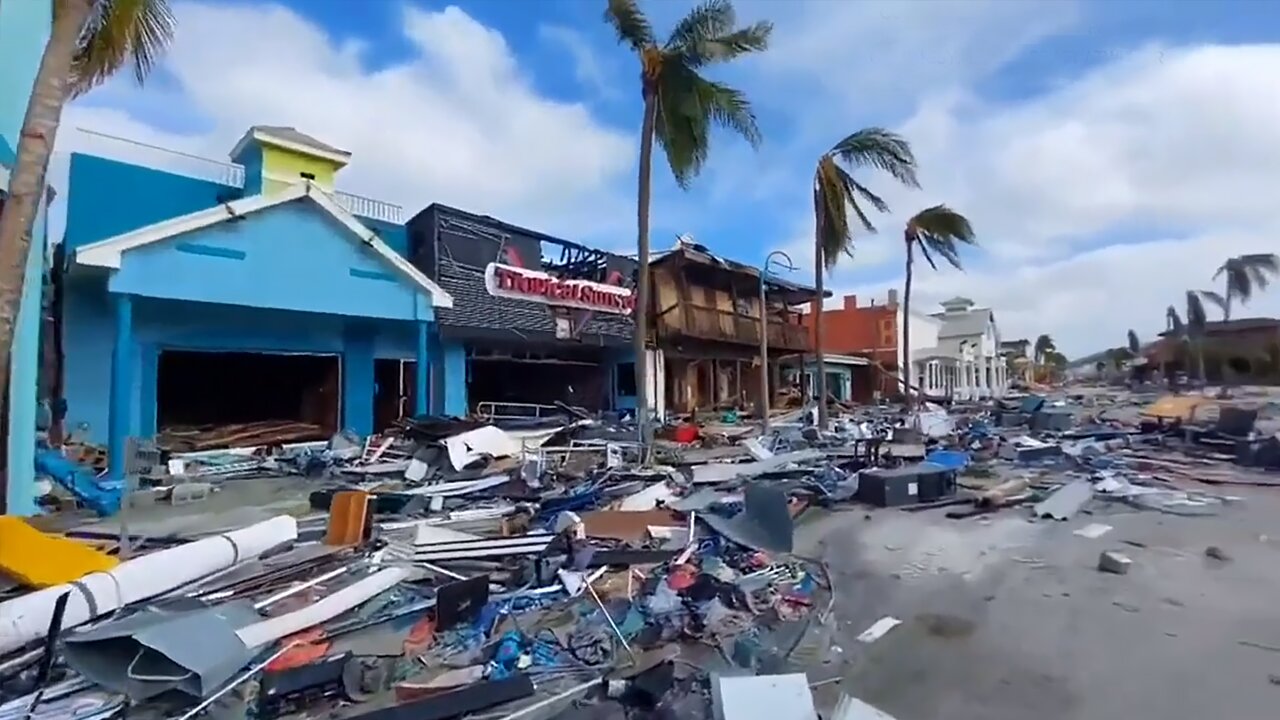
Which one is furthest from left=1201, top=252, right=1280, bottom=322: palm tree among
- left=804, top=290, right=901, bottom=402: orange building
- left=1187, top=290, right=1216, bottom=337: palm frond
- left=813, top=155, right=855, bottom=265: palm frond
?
left=813, top=155, right=855, bottom=265: palm frond

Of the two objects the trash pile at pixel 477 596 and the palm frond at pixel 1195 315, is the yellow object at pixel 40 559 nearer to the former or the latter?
the trash pile at pixel 477 596

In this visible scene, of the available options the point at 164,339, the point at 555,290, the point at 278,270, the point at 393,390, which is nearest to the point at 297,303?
the point at 278,270

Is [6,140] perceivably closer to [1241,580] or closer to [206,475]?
[206,475]

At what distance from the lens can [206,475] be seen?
11148mm

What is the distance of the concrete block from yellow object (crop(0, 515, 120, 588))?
7209 mm

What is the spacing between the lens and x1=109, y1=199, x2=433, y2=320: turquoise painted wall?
10.9 metres

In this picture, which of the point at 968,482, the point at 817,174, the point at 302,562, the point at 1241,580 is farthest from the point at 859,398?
the point at 302,562

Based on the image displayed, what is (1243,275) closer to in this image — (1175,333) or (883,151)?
(1175,333)

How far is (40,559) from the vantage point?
4.48 m

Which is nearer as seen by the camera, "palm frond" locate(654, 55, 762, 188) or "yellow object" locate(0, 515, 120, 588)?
A: "yellow object" locate(0, 515, 120, 588)

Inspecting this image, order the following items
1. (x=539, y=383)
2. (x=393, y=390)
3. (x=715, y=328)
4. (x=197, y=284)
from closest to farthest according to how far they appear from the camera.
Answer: (x=197, y=284)
(x=393, y=390)
(x=539, y=383)
(x=715, y=328)

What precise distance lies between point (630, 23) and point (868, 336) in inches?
1203

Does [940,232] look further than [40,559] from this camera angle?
Yes

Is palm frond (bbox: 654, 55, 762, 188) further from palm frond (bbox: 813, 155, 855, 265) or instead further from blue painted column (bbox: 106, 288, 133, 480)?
blue painted column (bbox: 106, 288, 133, 480)
